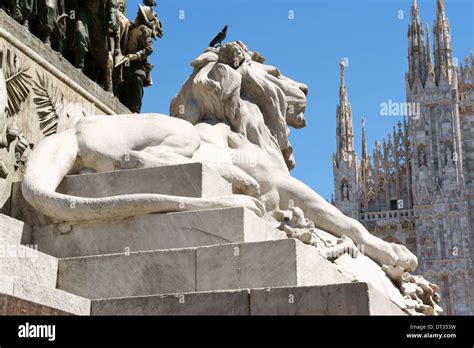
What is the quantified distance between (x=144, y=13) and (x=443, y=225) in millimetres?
27963

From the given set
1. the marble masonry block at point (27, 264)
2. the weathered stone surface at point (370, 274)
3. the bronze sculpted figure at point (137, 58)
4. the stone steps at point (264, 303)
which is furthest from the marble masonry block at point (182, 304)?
the bronze sculpted figure at point (137, 58)

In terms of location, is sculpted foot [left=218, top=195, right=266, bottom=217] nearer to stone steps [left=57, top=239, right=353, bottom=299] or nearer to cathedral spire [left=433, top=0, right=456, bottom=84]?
stone steps [left=57, top=239, right=353, bottom=299]

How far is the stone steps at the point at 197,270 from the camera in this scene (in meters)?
3.62

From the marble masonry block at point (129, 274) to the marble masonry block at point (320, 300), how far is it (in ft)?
1.48

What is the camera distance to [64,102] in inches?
231

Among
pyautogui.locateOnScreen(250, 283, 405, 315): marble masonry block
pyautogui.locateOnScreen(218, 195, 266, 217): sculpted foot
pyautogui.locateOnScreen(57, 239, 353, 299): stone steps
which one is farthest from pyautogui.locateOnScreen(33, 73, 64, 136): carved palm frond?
pyautogui.locateOnScreen(250, 283, 405, 315): marble masonry block

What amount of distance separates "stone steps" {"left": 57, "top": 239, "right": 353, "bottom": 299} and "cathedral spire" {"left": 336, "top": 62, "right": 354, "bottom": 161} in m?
33.5

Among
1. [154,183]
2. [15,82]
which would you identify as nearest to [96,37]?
[15,82]

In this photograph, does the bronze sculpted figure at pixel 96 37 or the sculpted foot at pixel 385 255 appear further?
the bronze sculpted figure at pixel 96 37

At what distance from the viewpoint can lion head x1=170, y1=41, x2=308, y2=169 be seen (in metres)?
5.19

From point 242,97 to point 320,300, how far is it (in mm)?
2281

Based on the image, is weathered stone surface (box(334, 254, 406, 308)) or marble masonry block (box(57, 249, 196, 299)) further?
weathered stone surface (box(334, 254, 406, 308))

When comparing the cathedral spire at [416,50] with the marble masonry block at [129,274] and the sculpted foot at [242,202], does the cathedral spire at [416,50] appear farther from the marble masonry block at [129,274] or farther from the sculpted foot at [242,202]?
the marble masonry block at [129,274]
